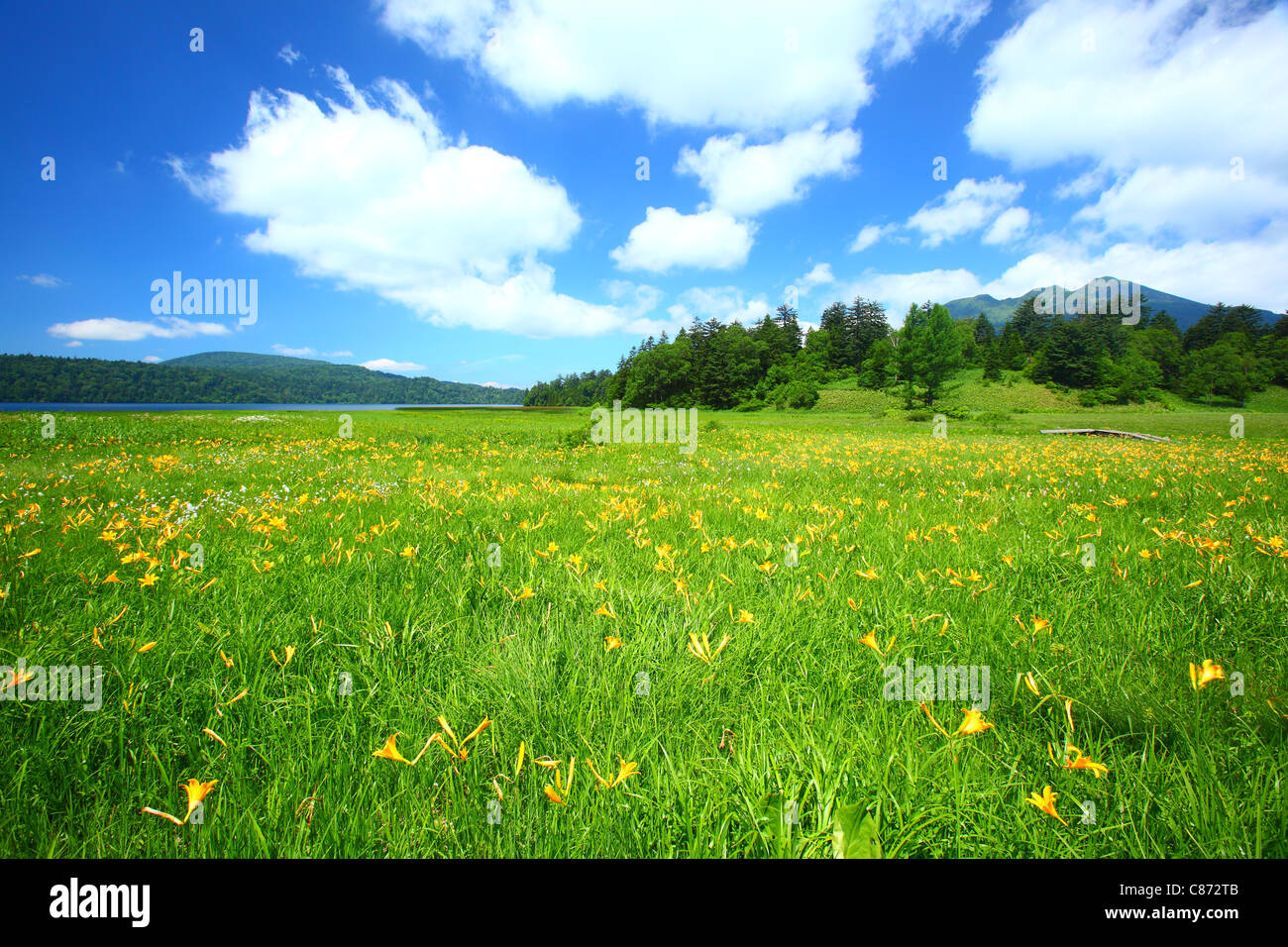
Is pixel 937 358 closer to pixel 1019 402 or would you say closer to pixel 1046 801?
pixel 1019 402

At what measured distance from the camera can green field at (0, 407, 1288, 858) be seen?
1.34 m

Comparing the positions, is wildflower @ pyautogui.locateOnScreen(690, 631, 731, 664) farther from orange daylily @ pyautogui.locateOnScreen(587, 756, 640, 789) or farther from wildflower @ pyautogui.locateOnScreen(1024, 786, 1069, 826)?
wildflower @ pyautogui.locateOnScreen(1024, 786, 1069, 826)

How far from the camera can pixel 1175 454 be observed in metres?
10.3

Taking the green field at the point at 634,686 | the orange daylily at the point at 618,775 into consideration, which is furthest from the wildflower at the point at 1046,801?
the orange daylily at the point at 618,775

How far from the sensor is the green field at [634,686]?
1.34 metres

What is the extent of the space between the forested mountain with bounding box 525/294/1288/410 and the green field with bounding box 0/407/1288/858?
56.2 meters

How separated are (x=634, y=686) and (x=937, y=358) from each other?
6296cm

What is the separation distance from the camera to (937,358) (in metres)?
53.1

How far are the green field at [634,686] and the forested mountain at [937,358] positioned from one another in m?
56.2

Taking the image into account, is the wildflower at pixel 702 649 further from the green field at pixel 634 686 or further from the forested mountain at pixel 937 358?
the forested mountain at pixel 937 358

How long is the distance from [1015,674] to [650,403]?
75.9 metres
